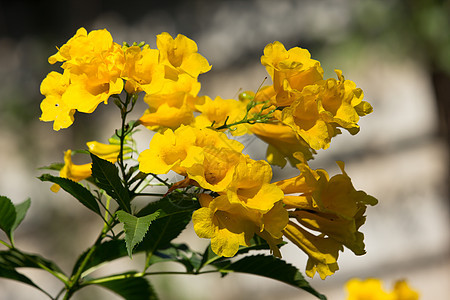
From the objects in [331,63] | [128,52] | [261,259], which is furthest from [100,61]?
[331,63]

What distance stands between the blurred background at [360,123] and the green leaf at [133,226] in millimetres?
2095

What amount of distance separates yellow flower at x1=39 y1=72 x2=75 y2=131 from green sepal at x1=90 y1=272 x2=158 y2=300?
236mm

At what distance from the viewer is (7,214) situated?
710 mm

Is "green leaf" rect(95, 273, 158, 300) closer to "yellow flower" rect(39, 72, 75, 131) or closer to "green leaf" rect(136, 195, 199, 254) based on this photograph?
"green leaf" rect(136, 195, 199, 254)

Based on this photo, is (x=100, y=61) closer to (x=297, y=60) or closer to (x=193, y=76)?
(x=193, y=76)

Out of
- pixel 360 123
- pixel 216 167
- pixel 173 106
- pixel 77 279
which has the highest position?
pixel 360 123

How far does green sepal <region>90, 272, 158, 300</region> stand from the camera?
2.39 feet

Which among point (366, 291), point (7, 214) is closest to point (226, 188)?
point (7, 214)

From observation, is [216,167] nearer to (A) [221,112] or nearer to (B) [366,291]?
(A) [221,112]

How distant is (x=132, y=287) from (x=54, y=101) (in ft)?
0.93

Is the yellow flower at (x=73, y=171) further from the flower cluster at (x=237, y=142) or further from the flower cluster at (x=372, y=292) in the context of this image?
the flower cluster at (x=372, y=292)

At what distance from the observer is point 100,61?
596 mm

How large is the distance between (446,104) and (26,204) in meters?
2.26

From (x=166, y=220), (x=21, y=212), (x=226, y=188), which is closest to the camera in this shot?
(x=226, y=188)
